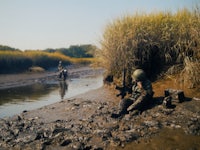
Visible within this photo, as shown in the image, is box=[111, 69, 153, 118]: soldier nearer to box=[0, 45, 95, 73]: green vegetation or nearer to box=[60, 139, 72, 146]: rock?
box=[60, 139, 72, 146]: rock

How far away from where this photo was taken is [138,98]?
790cm

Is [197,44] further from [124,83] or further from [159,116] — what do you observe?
[159,116]

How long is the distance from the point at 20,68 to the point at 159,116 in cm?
2555

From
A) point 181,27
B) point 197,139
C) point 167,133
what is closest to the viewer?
point 197,139

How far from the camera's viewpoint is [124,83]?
10359 millimetres

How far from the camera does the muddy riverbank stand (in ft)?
18.5

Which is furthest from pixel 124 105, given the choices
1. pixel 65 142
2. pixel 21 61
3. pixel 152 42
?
pixel 21 61

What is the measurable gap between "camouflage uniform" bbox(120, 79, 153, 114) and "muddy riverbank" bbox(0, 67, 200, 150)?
0.26 metres

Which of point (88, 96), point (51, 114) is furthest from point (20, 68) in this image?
point (51, 114)

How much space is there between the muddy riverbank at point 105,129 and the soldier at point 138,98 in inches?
9.8

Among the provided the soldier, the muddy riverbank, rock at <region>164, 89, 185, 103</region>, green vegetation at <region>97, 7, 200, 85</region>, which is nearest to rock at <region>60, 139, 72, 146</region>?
the muddy riverbank

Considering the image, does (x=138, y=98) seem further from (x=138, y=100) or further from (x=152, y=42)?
(x=152, y=42)

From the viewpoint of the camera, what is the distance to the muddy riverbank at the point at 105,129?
5.62 meters

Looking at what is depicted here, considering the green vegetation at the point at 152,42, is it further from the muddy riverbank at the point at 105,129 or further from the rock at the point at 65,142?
the rock at the point at 65,142
